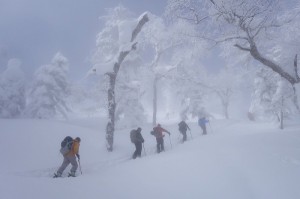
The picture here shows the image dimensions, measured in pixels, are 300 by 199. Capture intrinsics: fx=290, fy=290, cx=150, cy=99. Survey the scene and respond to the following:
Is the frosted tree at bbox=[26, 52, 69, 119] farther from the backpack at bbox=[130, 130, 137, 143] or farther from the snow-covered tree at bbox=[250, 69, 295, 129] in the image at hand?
the snow-covered tree at bbox=[250, 69, 295, 129]

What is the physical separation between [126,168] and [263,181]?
571 cm

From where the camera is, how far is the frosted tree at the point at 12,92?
1397 inches

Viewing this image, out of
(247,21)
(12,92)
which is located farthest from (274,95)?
(12,92)

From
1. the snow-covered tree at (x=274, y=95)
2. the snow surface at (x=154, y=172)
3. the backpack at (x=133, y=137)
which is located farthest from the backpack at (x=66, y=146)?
the snow-covered tree at (x=274, y=95)

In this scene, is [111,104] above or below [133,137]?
above

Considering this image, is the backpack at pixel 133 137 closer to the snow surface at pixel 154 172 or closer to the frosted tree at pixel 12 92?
the snow surface at pixel 154 172

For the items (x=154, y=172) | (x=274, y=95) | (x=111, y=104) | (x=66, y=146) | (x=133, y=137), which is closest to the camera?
(x=154, y=172)

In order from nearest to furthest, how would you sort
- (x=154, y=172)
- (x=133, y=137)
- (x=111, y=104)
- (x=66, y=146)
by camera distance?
(x=154, y=172), (x=66, y=146), (x=133, y=137), (x=111, y=104)

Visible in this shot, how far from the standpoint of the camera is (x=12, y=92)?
119 feet

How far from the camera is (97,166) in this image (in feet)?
51.7

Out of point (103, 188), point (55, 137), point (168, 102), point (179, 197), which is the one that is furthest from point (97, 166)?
point (168, 102)

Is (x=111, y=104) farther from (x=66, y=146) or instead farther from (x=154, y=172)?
Result: (x=154, y=172)

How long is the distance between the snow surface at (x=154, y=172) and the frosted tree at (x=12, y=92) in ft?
60.4

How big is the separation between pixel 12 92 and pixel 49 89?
536 centimetres
